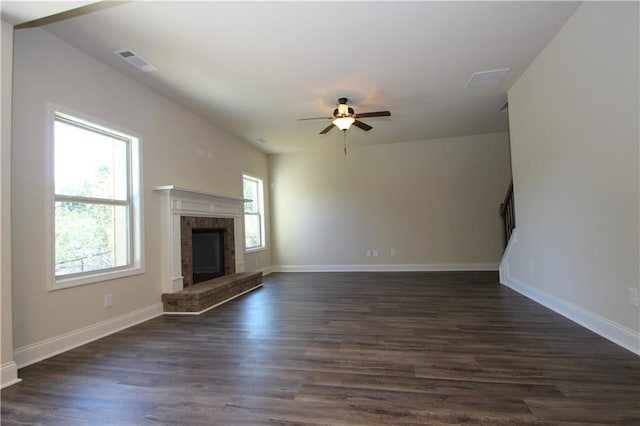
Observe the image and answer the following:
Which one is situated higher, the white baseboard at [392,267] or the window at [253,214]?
the window at [253,214]

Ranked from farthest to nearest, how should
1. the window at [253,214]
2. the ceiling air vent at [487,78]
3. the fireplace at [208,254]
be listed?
the window at [253,214] < the fireplace at [208,254] < the ceiling air vent at [487,78]

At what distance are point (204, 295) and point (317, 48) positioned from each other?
3238 millimetres

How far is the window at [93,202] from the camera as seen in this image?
302cm

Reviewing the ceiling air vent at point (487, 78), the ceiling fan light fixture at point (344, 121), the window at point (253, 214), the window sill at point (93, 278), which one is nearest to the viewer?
the window sill at point (93, 278)

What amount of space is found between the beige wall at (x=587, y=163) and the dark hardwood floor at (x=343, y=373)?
42 cm

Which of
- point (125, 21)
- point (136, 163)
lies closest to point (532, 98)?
point (125, 21)

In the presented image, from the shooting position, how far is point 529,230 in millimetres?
4152

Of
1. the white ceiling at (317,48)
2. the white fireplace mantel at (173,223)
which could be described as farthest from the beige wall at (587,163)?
the white fireplace mantel at (173,223)

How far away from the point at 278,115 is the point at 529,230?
3.92m

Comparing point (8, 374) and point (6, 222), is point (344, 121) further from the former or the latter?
point (8, 374)

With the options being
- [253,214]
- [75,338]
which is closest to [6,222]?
[75,338]

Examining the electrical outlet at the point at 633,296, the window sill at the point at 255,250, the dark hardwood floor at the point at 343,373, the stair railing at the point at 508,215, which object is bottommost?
the dark hardwood floor at the point at 343,373

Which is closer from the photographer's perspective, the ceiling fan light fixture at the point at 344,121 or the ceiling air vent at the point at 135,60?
the ceiling air vent at the point at 135,60

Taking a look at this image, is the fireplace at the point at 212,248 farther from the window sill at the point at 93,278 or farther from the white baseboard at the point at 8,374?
the white baseboard at the point at 8,374
